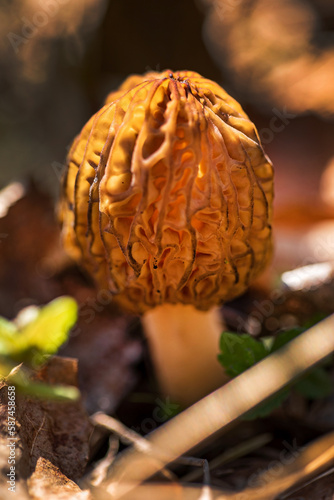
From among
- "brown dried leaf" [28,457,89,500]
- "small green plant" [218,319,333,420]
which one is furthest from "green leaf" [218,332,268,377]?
"brown dried leaf" [28,457,89,500]

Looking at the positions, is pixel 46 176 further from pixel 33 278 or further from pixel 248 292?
pixel 248 292

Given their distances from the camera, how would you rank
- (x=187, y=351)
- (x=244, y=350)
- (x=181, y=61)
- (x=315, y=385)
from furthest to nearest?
1. (x=181, y=61)
2. (x=187, y=351)
3. (x=315, y=385)
4. (x=244, y=350)

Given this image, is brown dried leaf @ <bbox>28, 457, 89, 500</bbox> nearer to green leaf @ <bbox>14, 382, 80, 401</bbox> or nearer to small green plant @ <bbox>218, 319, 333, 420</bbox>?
green leaf @ <bbox>14, 382, 80, 401</bbox>

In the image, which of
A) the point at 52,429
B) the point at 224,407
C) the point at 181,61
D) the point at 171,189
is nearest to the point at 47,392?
the point at 52,429

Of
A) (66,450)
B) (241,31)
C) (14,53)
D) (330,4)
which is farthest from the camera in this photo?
(241,31)

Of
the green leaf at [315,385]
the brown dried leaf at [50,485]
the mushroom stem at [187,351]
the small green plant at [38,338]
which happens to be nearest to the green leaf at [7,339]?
the small green plant at [38,338]

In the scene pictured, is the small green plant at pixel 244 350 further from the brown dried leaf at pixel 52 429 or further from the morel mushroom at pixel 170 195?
the brown dried leaf at pixel 52 429

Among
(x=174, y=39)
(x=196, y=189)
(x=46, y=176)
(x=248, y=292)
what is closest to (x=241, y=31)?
(x=174, y=39)

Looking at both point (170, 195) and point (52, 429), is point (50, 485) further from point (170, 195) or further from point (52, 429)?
point (170, 195)
